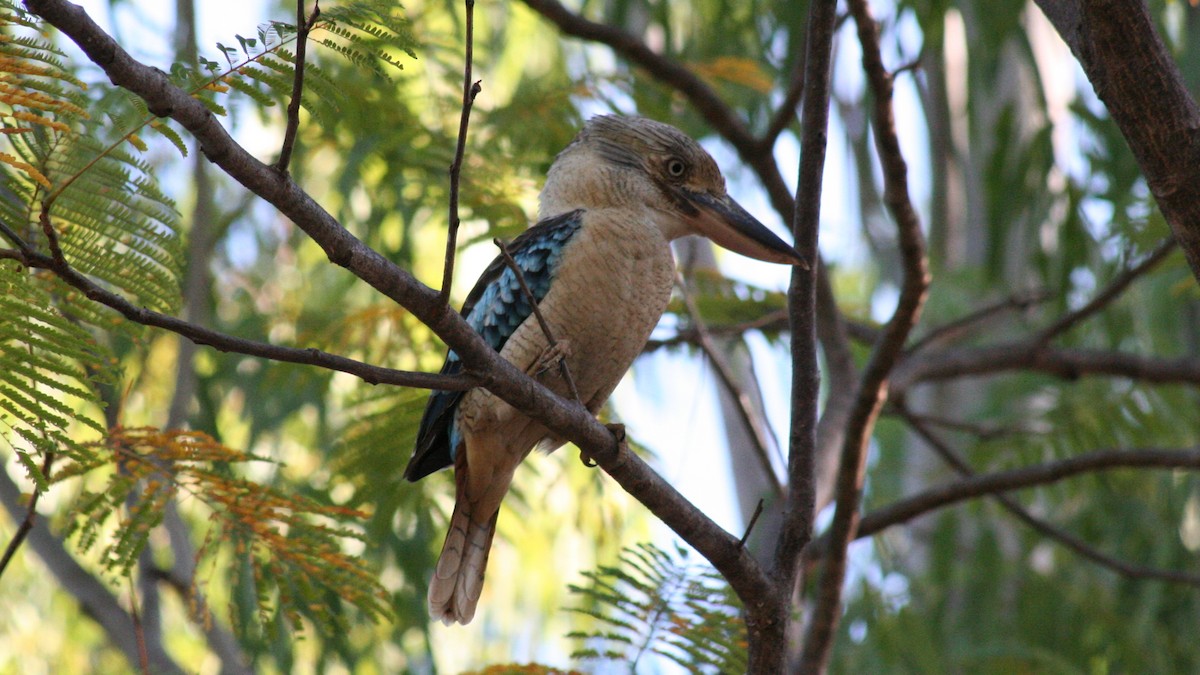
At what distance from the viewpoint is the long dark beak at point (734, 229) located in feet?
10.0

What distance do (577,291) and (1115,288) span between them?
7.29 ft

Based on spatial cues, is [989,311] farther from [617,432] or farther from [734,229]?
[617,432]

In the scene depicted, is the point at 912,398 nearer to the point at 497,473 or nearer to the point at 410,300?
the point at 497,473

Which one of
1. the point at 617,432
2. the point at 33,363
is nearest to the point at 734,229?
the point at 617,432

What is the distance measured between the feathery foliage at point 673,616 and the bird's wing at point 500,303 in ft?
1.79

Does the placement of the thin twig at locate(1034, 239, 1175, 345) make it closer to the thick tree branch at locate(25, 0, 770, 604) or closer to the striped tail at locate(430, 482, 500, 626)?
the thick tree branch at locate(25, 0, 770, 604)

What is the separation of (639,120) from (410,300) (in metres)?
1.55

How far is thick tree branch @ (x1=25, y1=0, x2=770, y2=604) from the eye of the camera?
180 cm

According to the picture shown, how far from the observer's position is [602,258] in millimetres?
3004

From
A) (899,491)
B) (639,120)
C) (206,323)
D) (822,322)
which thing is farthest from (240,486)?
(899,491)

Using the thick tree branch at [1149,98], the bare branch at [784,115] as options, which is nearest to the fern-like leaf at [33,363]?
the thick tree branch at [1149,98]

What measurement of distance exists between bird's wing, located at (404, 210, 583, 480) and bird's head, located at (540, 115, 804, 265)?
0.16m

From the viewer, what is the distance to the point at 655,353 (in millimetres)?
4953

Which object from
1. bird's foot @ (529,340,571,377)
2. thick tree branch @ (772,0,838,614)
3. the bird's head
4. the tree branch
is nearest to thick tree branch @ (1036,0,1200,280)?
thick tree branch @ (772,0,838,614)
